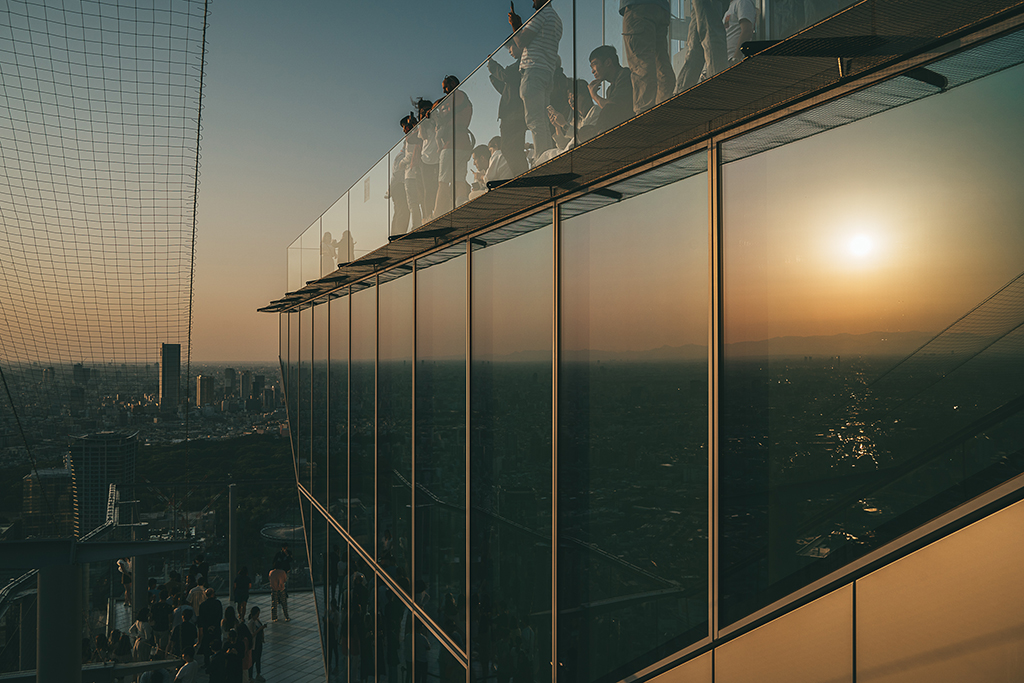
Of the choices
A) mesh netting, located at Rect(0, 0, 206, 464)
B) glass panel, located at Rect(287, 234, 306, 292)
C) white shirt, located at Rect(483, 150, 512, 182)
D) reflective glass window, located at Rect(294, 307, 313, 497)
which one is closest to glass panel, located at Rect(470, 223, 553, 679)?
white shirt, located at Rect(483, 150, 512, 182)

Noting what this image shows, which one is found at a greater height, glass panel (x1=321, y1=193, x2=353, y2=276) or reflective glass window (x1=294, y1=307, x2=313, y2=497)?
glass panel (x1=321, y1=193, x2=353, y2=276)

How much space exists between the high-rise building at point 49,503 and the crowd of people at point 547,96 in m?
5.61

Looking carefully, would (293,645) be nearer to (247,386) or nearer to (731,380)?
(247,386)

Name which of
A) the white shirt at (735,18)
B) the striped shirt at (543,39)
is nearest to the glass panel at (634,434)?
the white shirt at (735,18)

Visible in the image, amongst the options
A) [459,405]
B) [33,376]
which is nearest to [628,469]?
[459,405]

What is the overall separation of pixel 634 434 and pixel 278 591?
44.7 feet

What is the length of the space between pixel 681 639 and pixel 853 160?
96.1 inches

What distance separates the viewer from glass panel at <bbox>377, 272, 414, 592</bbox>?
7.70 metres

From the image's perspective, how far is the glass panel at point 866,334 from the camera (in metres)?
1.71

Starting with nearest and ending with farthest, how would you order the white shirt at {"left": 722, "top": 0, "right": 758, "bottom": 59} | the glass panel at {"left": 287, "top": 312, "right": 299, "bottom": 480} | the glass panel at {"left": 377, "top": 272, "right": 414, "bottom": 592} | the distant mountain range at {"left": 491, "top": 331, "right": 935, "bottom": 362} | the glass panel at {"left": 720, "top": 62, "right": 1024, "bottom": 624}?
the glass panel at {"left": 720, "top": 62, "right": 1024, "bottom": 624} < the distant mountain range at {"left": 491, "top": 331, "right": 935, "bottom": 362} < the white shirt at {"left": 722, "top": 0, "right": 758, "bottom": 59} < the glass panel at {"left": 377, "top": 272, "right": 414, "bottom": 592} < the glass panel at {"left": 287, "top": 312, "right": 299, "bottom": 480}

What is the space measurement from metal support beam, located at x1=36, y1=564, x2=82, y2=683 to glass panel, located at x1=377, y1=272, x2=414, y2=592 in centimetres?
345

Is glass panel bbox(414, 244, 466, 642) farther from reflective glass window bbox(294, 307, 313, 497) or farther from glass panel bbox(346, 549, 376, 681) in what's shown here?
reflective glass window bbox(294, 307, 313, 497)

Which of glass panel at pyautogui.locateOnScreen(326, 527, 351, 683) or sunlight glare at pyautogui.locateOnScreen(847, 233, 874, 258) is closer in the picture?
sunlight glare at pyautogui.locateOnScreen(847, 233, 874, 258)

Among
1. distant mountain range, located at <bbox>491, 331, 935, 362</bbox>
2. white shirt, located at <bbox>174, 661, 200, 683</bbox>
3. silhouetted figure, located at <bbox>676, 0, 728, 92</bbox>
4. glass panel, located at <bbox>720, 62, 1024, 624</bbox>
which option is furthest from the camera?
white shirt, located at <bbox>174, 661, 200, 683</bbox>
